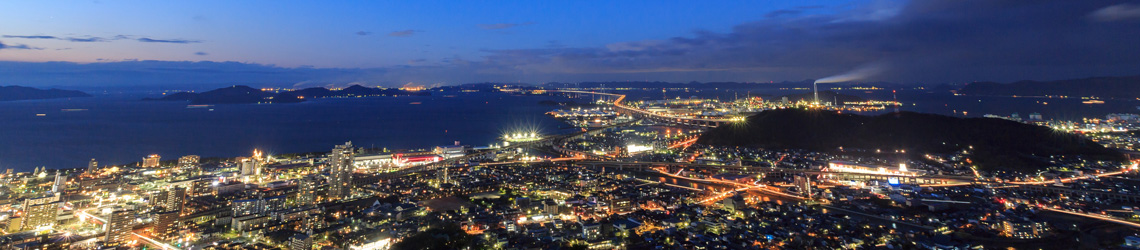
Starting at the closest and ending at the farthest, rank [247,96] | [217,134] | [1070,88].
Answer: [217,134] → [1070,88] → [247,96]

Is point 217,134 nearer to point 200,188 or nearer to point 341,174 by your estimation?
point 200,188

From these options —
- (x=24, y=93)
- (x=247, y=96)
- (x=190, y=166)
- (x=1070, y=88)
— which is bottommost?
(x=190, y=166)

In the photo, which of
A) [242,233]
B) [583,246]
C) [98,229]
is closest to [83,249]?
[98,229]

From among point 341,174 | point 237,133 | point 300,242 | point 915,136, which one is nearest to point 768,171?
point 915,136

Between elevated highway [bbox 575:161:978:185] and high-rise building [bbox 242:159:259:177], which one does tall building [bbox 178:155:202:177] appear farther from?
elevated highway [bbox 575:161:978:185]

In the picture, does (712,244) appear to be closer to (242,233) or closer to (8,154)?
(242,233)

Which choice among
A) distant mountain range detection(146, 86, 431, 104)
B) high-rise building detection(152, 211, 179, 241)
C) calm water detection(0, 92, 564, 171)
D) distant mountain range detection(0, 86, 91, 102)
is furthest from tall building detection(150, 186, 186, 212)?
distant mountain range detection(0, 86, 91, 102)

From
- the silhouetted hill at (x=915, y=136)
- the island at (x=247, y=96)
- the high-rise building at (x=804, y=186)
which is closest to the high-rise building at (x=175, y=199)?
the high-rise building at (x=804, y=186)
